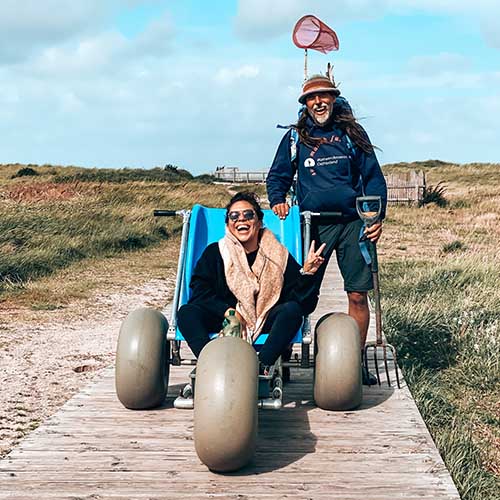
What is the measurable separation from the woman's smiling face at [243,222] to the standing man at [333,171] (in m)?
0.48

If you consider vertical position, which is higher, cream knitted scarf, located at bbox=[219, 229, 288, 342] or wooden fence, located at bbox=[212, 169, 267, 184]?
wooden fence, located at bbox=[212, 169, 267, 184]

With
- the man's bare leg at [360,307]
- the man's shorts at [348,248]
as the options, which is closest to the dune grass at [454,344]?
the man's bare leg at [360,307]

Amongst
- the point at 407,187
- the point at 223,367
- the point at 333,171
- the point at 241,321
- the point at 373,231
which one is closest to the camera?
the point at 223,367

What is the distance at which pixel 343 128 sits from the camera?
5105mm

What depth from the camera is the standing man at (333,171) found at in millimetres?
5055

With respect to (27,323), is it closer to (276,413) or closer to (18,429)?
(18,429)

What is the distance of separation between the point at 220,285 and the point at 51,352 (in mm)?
3372

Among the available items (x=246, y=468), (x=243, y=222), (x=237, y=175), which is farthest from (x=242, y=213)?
(x=237, y=175)

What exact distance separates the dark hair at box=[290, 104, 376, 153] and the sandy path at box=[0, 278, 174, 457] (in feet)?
8.14

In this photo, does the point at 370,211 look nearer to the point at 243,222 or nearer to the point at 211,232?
the point at 243,222

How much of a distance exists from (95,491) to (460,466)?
1.98 m

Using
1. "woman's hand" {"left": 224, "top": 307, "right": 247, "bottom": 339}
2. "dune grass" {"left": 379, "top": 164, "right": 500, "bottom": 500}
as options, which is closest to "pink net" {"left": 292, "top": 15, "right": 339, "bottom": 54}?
"dune grass" {"left": 379, "top": 164, "right": 500, "bottom": 500}

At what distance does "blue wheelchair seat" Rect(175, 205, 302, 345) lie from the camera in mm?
5191

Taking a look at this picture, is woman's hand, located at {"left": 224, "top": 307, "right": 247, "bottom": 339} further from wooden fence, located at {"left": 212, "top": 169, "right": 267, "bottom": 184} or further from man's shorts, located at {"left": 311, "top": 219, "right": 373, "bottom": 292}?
wooden fence, located at {"left": 212, "top": 169, "right": 267, "bottom": 184}
